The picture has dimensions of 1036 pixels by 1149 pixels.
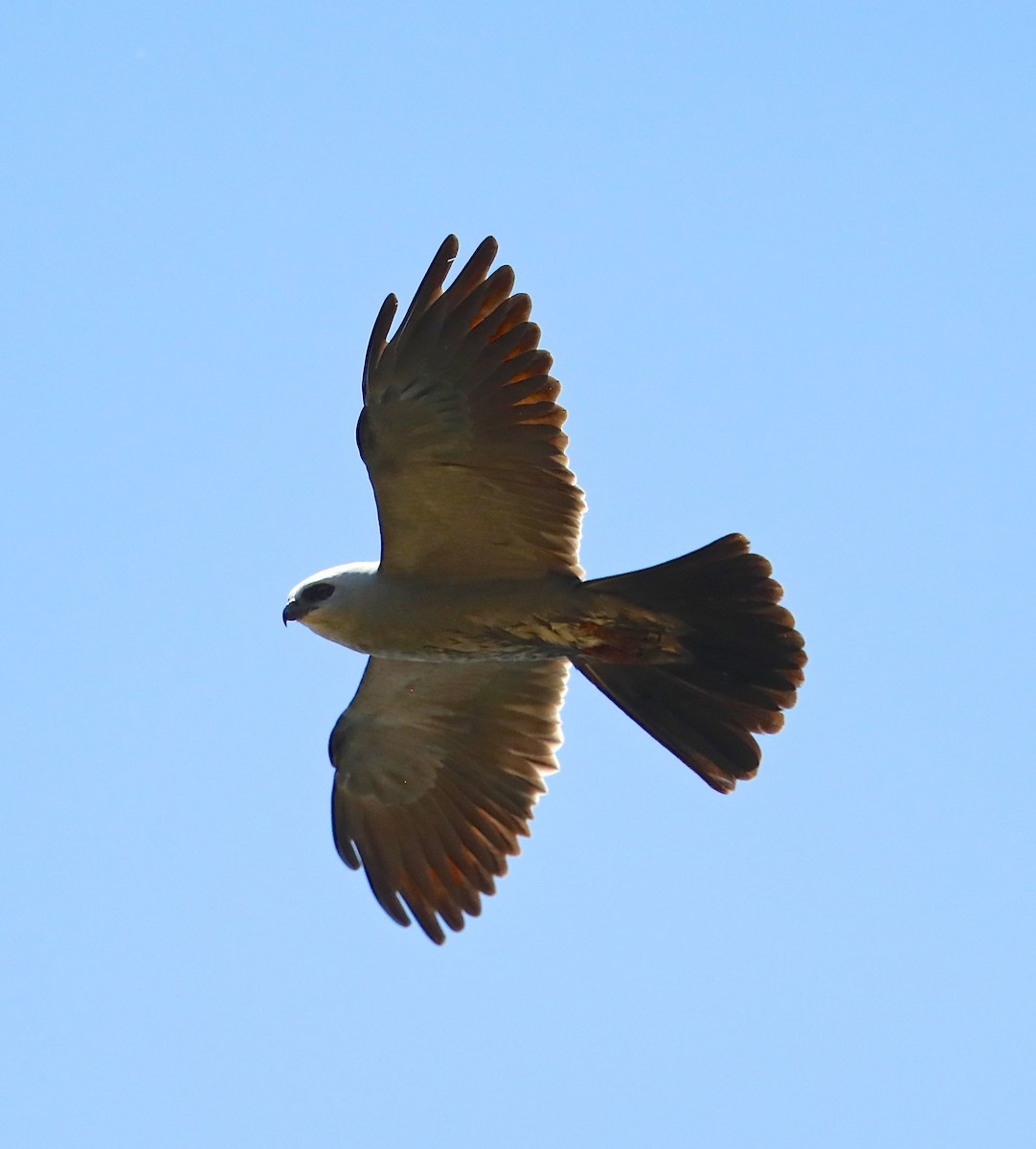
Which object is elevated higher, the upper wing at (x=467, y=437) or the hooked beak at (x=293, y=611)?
the upper wing at (x=467, y=437)

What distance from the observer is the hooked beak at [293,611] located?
8.20 metres

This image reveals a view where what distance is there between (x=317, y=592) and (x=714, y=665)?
193 centimetres

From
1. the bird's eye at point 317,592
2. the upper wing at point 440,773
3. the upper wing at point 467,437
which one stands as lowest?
the upper wing at point 440,773

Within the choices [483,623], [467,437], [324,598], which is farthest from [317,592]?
[467,437]

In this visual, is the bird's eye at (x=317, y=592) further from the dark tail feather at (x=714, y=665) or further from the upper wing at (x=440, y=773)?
the dark tail feather at (x=714, y=665)

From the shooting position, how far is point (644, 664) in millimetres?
8219

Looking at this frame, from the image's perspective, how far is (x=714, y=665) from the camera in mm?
8055

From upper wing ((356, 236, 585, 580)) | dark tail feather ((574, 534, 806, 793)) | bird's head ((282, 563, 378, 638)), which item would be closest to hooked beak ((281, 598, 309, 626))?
bird's head ((282, 563, 378, 638))

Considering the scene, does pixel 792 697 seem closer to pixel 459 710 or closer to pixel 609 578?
pixel 609 578

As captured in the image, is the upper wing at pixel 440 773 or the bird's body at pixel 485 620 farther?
the upper wing at pixel 440 773

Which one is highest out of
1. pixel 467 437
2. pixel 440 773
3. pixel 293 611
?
pixel 467 437

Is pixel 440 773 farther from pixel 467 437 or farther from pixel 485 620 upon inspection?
pixel 467 437

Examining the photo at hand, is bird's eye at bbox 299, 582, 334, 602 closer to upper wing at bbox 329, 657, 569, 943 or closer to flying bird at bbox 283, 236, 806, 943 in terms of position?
flying bird at bbox 283, 236, 806, 943

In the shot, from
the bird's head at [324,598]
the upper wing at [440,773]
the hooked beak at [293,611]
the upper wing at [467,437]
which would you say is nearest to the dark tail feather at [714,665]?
the upper wing at [467,437]
